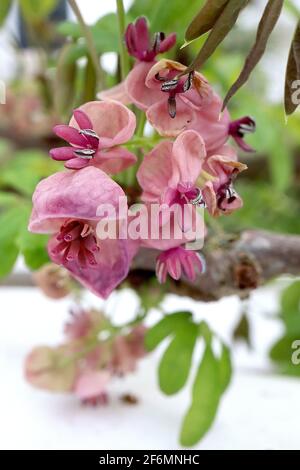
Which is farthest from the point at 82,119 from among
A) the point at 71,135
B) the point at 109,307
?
the point at 109,307

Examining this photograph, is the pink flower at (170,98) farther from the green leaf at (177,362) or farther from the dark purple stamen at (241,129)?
the green leaf at (177,362)

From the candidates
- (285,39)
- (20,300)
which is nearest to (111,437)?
(20,300)

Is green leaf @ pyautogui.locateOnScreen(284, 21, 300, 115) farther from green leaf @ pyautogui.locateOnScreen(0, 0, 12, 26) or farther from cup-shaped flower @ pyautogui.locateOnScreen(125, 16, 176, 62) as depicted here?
green leaf @ pyautogui.locateOnScreen(0, 0, 12, 26)

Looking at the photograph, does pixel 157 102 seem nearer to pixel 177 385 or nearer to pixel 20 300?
pixel 177 385

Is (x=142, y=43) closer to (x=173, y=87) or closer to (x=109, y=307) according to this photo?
(x=173, y=87)

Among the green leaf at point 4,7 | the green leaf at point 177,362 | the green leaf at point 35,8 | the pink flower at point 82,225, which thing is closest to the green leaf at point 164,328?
the green leaf at point 177,362

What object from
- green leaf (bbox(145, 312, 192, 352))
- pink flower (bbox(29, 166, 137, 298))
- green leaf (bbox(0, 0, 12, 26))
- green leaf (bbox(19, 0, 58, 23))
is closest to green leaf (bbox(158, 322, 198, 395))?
green leaf (bbox(145, 312, 192, 352))
